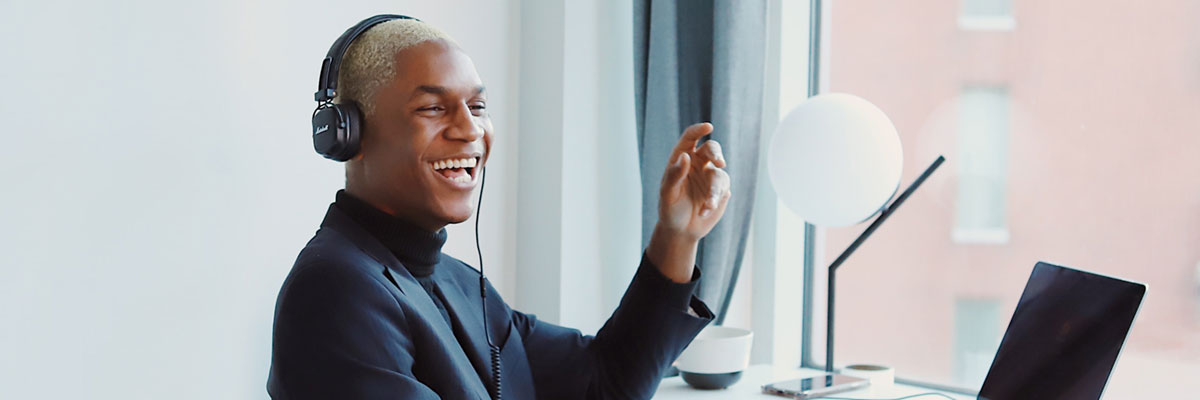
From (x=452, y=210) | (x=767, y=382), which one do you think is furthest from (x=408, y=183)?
(x=767, y=382)

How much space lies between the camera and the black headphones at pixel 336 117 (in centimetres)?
109

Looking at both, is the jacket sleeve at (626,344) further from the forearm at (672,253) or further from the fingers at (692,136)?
the fingers at (692,136)

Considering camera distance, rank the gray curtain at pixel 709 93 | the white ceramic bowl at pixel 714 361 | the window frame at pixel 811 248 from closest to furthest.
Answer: the white ceramic bowl at pixel 714 361 → the gray curtain at pixel 709 93 → the window frame at pixel 811 248

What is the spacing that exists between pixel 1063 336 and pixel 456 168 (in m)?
→ 0.80

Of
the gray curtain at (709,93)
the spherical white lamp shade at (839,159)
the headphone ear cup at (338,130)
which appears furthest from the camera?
the gray curtain at (709,93)

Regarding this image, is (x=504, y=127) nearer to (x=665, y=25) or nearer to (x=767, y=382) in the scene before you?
(x=665, y=25)

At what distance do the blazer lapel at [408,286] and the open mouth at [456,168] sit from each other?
3.9 inches

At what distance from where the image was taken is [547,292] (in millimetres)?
2252

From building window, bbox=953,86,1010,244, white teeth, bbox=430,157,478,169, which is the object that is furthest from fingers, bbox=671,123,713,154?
building window, bbox=953,86,1010,244

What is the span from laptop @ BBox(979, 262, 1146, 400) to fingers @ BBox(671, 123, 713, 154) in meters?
0.53

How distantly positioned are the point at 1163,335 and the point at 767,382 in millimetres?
712

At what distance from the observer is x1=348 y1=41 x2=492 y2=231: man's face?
1116mm

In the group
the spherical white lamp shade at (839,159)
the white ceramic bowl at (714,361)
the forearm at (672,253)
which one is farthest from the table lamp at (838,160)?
the forearm at (672,253)

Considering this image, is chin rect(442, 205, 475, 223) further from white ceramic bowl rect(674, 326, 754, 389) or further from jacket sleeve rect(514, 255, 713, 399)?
white ceramic bowl rect(674, 326, 754, 389)
